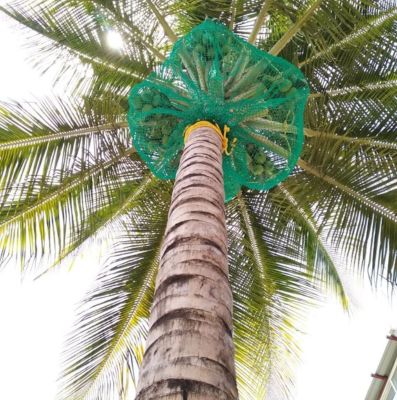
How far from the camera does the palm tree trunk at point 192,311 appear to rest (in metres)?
1.55

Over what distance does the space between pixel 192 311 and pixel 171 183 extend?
15.5 ft

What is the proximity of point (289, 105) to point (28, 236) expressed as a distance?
135 inches

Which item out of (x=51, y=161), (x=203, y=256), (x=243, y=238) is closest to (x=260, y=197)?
(x=243, y=238)

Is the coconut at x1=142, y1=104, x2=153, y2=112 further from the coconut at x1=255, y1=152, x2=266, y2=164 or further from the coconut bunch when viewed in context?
the coconut at x1=255, y1=152, x2=266, y2=164

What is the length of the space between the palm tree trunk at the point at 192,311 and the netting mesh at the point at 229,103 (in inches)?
71.7

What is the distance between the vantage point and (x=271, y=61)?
15.1 feet

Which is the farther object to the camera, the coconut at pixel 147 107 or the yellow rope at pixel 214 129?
the coconut at pixel 147 107

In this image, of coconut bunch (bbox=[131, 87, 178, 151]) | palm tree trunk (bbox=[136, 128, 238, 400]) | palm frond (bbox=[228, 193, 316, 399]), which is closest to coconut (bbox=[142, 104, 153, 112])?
coconut bunch (bbox=[131, 87, 178, 151])

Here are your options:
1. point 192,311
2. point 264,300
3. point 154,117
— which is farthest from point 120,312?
point 192,311

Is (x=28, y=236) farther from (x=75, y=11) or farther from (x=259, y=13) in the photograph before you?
(x=259, y=13)

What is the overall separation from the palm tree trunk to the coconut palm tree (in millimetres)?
1659

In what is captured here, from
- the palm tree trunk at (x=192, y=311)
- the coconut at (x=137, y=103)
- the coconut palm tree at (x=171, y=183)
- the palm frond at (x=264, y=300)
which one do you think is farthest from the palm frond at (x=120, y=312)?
the palm tree trunk at (x=192, y=311)

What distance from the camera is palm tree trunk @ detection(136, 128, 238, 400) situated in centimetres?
155

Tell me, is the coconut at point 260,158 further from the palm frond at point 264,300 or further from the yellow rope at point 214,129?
the palm frond at point 264,300
